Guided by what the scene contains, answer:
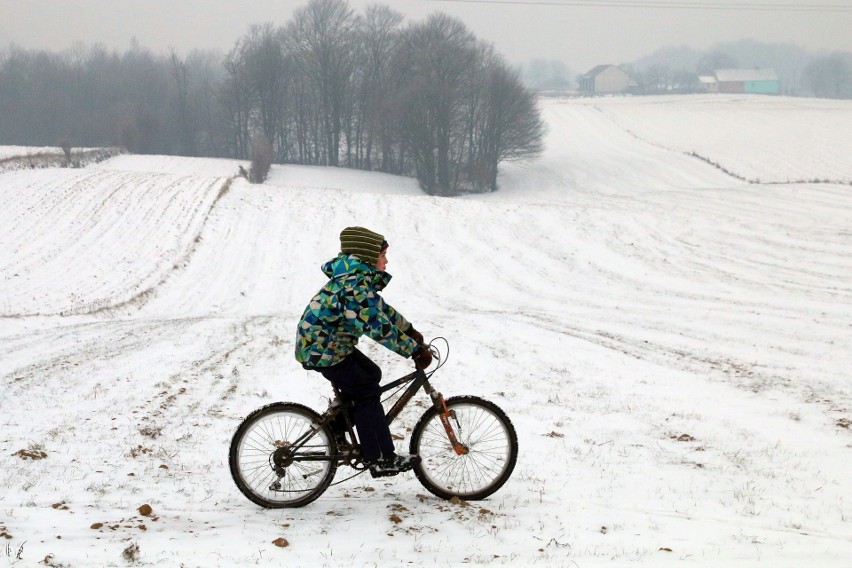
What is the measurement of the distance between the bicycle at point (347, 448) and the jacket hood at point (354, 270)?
2.41 feet

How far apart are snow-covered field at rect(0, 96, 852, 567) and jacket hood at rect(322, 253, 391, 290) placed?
1.83 metres

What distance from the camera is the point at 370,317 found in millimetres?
5586

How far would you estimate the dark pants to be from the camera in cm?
582

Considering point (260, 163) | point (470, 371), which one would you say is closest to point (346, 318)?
point (470, 371)

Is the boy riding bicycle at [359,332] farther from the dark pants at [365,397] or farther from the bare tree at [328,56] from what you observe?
the bare tree at [328,56]

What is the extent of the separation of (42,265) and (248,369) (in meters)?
19.5

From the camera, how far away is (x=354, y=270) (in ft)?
18.4

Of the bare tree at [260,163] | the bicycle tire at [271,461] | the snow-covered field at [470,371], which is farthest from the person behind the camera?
the bare tree at [260,163]

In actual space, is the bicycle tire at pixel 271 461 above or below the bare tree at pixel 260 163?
below

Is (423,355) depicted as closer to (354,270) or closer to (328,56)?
(354,270)

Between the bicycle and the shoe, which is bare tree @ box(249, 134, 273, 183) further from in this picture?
the shoe

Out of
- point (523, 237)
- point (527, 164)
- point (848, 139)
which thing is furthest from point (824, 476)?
point (848, 139)

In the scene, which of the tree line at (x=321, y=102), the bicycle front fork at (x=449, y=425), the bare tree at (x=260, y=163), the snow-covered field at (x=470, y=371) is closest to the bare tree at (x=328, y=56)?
the tree line at (x=321, y=102)

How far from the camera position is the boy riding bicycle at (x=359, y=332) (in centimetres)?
560
